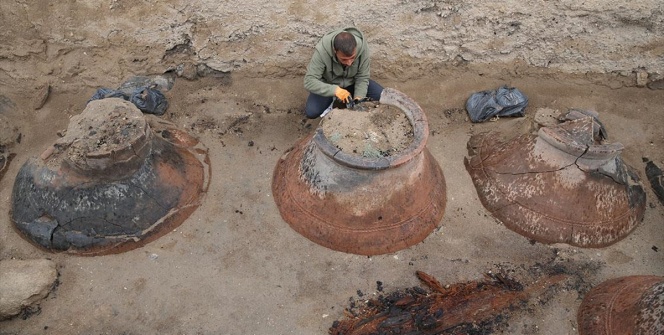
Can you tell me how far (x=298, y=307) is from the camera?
3916 millimetres

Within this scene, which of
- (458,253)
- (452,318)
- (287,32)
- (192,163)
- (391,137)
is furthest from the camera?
(287,32)

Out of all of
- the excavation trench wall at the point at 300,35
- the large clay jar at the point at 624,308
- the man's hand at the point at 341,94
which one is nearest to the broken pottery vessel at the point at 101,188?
the excavation trench wall at the point at 300,35

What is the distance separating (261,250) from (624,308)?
8.87ft

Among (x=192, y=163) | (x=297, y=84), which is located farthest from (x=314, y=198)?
(x=297, y=84)

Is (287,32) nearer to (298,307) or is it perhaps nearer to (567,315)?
(298,307)

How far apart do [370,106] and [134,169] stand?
1953 millimetres

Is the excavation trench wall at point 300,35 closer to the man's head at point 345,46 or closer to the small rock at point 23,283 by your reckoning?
the man's head at point 345,46

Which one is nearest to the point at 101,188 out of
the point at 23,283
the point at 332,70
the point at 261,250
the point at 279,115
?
the point at 23,283

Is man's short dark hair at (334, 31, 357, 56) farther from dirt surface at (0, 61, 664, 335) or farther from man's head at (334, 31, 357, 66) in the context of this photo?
dirt surface at (0, 61, 664, 335)

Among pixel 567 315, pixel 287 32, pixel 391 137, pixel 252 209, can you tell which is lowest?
pixel 567 315

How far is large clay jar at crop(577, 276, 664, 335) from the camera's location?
338 centimetres

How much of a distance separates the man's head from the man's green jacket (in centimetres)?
17

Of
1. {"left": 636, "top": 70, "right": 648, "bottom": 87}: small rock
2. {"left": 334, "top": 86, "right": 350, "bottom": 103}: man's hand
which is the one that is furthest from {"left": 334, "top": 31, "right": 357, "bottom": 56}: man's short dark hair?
{"left": 636, "top": 70, "right": 648, "bottom": 87}: small rock

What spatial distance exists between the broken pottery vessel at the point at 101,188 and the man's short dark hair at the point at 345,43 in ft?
5.48
